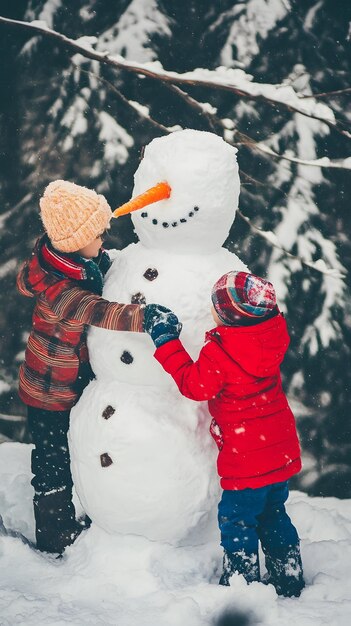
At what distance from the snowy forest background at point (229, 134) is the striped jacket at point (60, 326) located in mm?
865

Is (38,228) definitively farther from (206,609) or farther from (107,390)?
(206,609)

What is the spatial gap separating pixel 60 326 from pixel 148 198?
49 centimetres

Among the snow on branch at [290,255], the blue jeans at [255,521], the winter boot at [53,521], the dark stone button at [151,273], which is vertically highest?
the dark stone button at [151,273]

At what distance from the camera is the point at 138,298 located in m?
1.80

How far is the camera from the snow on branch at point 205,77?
2.58 meters

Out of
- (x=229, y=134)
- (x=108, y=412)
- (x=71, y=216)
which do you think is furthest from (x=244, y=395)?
(x=229, y=134)

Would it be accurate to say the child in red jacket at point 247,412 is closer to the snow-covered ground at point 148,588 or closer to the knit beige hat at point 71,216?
the snow-covered ground at point 148,588

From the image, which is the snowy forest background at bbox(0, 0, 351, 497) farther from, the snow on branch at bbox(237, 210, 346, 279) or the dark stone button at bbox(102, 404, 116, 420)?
the dark stone button at bbox(102, 404, 116, 420)

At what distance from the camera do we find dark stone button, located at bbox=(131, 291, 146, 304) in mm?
1790

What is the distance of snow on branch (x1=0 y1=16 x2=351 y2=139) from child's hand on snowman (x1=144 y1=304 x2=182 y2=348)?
4.34ft

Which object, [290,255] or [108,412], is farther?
[290,255]

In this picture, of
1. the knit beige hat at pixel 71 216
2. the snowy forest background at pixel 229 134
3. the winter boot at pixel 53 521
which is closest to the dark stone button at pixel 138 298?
the knit beige hat at pixel 71 216

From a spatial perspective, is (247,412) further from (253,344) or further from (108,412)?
(108,412)

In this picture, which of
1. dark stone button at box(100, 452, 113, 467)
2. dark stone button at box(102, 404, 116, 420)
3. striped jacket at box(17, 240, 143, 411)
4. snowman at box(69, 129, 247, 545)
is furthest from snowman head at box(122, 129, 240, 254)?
dark stone button at box(100, 452, 113, 467)
